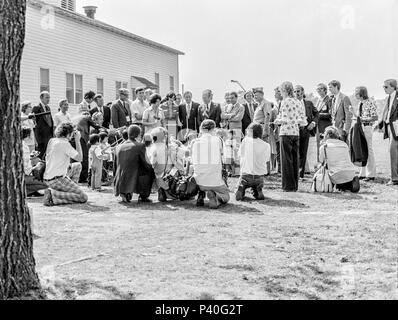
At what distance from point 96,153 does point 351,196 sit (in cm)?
498

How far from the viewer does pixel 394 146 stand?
14.2 meters

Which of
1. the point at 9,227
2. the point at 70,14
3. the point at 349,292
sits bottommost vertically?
the point at 349,292

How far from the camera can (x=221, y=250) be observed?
7258 mm

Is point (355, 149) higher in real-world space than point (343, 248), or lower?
higher

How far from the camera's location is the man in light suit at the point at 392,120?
557 inches

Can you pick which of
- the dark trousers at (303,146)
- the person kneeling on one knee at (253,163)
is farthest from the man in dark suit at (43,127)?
the dark trousers at (303,146)

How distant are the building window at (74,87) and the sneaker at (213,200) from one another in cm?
2041

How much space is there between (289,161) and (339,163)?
953 millimetres

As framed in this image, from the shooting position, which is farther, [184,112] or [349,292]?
[184,112]

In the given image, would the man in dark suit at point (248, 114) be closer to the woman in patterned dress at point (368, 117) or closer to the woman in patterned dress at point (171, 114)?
the woman in patterned dress at point (171, 114)

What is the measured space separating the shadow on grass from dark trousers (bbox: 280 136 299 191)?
753 centimetres

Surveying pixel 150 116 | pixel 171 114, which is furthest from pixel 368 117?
pixel 150 116
